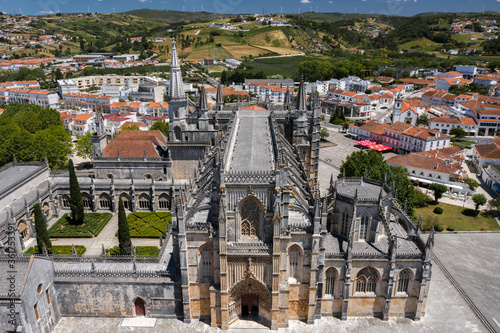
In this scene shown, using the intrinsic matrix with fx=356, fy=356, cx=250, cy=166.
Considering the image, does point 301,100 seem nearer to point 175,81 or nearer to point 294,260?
point 175,81

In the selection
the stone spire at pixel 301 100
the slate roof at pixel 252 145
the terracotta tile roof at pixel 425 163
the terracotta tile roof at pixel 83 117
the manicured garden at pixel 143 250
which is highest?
the stone spire at pixel 301 100

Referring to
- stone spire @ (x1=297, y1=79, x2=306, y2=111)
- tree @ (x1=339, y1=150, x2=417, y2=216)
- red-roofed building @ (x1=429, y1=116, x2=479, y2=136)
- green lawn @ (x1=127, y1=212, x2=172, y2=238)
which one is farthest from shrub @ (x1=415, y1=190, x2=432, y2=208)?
red-roofed building @ (x1=429, y1=116, x2=479, y2=136)

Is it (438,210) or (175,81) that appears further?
(438,210)

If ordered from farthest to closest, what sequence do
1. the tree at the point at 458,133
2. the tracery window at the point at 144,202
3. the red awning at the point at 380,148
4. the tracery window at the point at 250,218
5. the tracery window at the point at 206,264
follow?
the tree at the point at 458,133 < the red awning at the point at 380,148 < the tracery window at the point at 144,202 < the tracery window at the point at 206,264 < the tracery window at the point at 250,218

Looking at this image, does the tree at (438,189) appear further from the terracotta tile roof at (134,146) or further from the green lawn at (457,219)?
the terracotta tile roof at (134,146)

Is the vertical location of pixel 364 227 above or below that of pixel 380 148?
above

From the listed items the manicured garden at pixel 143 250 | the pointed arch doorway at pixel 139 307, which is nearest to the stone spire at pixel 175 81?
the manicured garden at pixel 143 250

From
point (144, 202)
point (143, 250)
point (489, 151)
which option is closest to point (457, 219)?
point (489, 151)

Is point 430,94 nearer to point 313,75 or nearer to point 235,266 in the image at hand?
point 313,75
